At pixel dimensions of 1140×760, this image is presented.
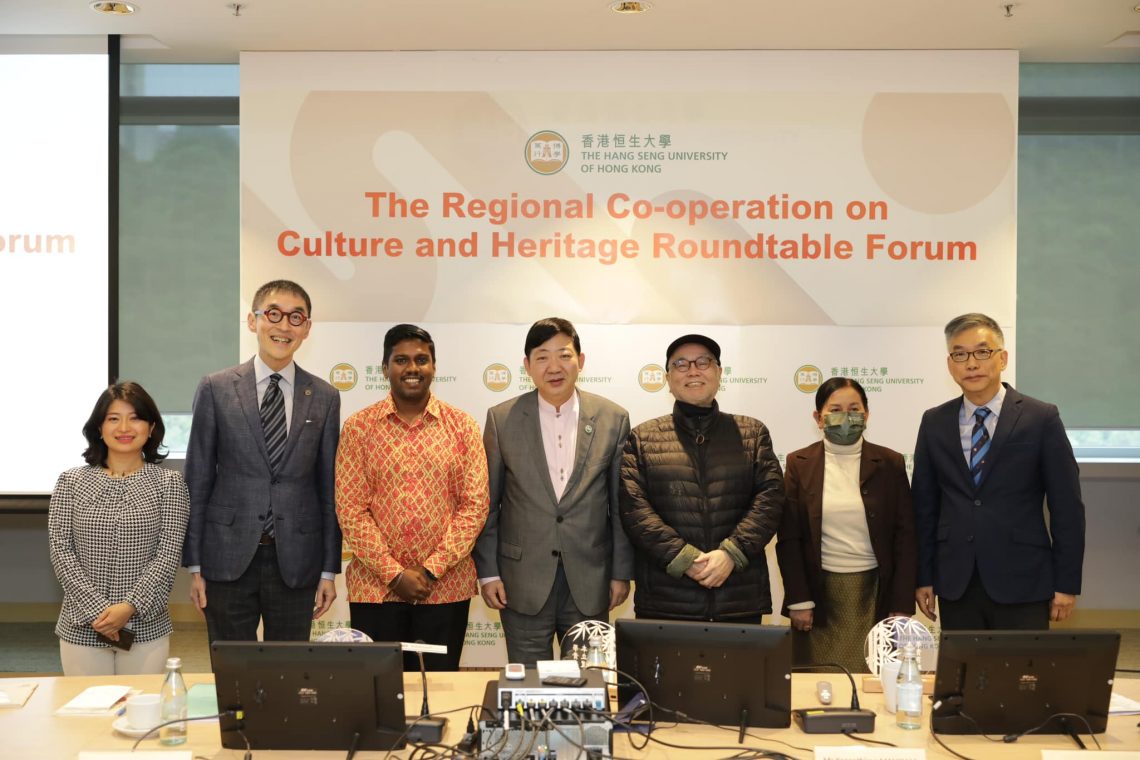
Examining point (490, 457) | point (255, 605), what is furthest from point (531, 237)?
point (255, 605)

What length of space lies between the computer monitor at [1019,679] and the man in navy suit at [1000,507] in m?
1.28

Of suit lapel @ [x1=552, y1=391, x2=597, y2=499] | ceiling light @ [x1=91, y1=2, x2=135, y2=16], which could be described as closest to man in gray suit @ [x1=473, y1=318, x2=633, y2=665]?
suit lapel @ [x1=552, y1=391, x2=597, y2=499]

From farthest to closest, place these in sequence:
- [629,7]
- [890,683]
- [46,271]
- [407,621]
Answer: [46,271] → [629,7] → [407,621] → [890,683]

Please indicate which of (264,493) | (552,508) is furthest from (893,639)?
(264,493)

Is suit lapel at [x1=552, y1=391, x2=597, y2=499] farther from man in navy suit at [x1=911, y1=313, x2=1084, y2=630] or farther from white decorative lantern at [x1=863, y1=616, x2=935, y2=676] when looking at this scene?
man in navy suit at [x1=911, y1=313, x2=1084, y2=630]

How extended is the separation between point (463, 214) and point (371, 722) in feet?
11.0

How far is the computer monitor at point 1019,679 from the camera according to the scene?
2.43 meters

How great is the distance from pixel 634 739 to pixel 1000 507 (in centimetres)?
201

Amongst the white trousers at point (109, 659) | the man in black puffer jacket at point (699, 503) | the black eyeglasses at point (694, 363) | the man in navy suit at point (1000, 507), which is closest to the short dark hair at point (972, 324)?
the man in navy suit at point (1000, 507)

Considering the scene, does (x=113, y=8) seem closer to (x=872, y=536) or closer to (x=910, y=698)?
(x=872, y=536)

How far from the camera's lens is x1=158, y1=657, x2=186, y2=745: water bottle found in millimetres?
2432

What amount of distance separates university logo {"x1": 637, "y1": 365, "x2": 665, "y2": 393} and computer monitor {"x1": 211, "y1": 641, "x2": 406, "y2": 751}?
308 centimetres

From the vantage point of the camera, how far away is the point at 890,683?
265 cm

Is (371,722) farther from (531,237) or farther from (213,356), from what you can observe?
(213,356)
